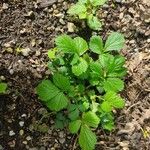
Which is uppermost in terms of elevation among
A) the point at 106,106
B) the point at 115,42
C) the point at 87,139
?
→ the point at 115,42

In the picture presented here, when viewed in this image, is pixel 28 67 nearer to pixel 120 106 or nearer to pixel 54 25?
pixel 54 25

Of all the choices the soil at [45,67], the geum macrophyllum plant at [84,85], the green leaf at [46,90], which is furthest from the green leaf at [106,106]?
the green leaf at [46,90]

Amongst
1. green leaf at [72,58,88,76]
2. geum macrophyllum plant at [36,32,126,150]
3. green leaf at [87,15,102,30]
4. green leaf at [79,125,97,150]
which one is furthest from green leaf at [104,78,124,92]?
green leaf at [87,15,102,30]

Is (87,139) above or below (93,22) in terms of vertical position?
below

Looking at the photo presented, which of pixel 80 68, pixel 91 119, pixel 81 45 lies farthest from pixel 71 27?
pixel 91 119

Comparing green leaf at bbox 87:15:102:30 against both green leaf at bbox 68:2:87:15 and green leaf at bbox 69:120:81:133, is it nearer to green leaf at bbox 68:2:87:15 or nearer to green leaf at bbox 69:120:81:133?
green leaf at bbox 68:2:87:15

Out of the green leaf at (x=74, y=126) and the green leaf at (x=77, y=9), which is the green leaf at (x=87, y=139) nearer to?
the green leaf at (x=74, y=126)

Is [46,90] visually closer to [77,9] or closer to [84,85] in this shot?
[84,85]

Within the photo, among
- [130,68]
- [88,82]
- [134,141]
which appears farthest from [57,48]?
[134,141]
